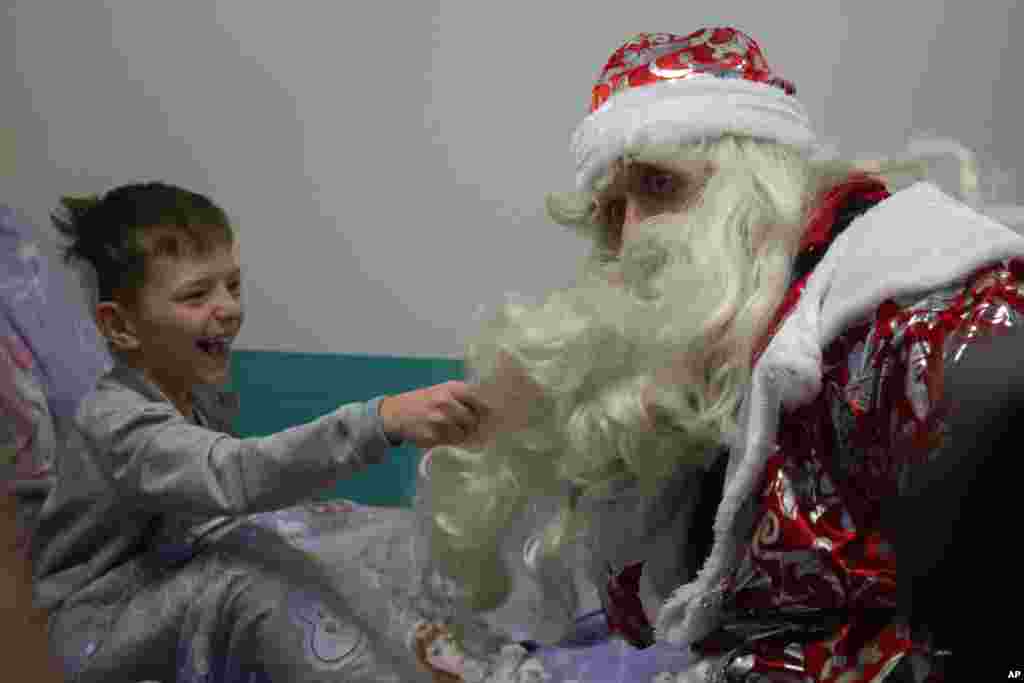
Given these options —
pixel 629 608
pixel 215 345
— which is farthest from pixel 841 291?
pixel 215 345

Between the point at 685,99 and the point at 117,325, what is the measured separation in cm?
63

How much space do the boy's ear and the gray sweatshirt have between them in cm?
3

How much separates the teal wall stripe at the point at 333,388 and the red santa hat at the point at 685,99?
1.32 feet

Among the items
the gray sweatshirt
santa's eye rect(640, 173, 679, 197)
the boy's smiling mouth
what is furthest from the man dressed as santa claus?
the boy's smiling mouth

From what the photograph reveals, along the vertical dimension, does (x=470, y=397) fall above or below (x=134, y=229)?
below

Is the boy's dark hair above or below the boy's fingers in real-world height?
above

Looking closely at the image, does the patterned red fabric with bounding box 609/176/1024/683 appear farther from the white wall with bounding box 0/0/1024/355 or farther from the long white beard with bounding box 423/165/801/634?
the white wall with bounding box 0/0/1024/355

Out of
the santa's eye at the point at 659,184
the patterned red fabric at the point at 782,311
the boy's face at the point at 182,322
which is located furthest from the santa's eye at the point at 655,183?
A: the boy's face at the point at 182,322

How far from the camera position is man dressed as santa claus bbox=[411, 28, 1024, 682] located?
A: 65 centimetres

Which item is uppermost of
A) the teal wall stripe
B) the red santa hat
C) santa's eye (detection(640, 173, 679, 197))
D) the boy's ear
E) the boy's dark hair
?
the red santa hat

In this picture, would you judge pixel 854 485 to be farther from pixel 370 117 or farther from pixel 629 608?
pixel 370 117

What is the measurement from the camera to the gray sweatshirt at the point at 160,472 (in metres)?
0.93

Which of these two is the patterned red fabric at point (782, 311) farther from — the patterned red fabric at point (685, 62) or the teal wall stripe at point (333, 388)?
the teal wall stripe at point (333, 388)

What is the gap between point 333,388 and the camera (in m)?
1.24
